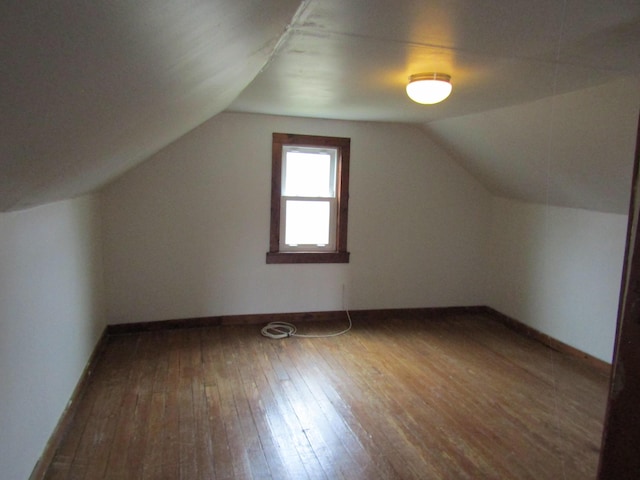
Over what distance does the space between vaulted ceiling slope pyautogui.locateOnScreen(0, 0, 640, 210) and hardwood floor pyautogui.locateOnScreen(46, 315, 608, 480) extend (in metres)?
1.48

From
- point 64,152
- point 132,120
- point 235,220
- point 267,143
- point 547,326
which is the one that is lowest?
point 547,326

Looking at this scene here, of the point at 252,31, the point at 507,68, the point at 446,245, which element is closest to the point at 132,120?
the point at 252,31

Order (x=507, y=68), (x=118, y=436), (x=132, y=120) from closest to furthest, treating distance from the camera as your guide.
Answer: (x=132, y=120) < (x=507, y=68) < (x=118, y=436)

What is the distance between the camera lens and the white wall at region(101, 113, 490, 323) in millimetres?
4070

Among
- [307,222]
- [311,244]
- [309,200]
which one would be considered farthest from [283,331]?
[309,200]

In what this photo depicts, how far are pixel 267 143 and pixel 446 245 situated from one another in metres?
2.21

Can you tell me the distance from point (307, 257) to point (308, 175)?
0.82 metres

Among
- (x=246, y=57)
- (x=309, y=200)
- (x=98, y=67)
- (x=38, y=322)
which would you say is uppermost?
(x=246, y=57)

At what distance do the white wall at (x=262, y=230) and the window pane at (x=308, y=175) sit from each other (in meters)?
0.23

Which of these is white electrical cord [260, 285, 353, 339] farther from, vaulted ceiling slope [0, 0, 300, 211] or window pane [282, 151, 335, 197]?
vaulted ceiling slope [0, 0, 300, 211]

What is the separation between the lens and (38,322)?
216cm

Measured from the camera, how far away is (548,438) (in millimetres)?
2645

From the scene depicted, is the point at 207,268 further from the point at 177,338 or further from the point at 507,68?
the point at 507,68

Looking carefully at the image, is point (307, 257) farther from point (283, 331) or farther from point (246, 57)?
point (246, 57)
